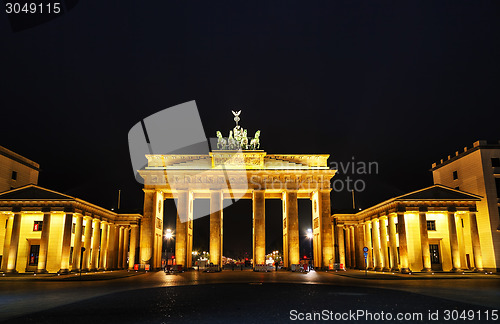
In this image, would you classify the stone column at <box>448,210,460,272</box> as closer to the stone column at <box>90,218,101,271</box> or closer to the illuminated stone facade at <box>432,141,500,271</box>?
the illuminated stone facade at <box>432,141,500,271</box>

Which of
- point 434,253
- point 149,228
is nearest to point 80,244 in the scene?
point 149,228

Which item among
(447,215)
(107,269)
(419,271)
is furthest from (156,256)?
(447,215)

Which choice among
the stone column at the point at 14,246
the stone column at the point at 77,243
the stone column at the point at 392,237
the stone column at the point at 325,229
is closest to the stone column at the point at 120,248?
the stone column at the point at 77,243

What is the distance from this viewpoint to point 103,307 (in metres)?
15.4

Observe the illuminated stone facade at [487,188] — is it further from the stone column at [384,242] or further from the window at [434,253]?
the stone column at [384,242]

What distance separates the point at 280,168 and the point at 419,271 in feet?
76.0

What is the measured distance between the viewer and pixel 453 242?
153ft

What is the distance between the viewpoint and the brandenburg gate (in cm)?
5572

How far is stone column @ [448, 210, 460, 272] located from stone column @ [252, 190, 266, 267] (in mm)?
24390

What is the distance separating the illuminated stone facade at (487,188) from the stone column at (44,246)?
2095 inches

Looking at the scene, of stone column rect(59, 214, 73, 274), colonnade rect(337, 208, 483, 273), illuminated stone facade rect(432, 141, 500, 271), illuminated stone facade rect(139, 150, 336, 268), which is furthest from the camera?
illuminated stone facade rect(139, 150, 336, 268)

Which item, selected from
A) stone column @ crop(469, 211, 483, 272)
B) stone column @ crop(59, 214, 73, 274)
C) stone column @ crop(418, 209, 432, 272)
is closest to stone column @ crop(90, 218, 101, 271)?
stone column @ crop(59, 214, 73, 274)

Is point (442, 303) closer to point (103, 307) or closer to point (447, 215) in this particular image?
point (103, 307)

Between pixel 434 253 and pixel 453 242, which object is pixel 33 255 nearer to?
pixel 434 253
